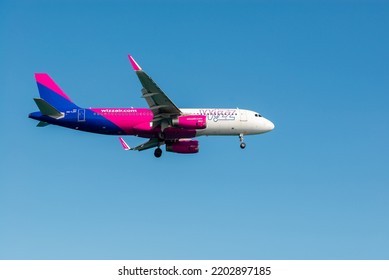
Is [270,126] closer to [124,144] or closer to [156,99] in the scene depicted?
[156,99]

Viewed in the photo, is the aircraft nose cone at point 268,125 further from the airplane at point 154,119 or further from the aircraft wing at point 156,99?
the aircraft wing at point 156,99

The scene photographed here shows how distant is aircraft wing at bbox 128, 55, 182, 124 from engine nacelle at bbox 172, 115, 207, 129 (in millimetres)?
1312

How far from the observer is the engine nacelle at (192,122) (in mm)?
76938

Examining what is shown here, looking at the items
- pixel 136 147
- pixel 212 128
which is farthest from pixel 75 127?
pixel 212 128

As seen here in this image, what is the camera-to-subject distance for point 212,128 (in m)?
80.6

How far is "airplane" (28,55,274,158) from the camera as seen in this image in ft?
255

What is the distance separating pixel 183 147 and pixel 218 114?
220 inches

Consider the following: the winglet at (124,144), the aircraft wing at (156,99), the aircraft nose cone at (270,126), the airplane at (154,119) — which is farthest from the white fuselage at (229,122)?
the winglet at (124,144)

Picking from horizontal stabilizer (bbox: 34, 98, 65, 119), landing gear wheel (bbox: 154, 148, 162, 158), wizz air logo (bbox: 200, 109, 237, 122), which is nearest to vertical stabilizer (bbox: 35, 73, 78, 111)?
horizontal stabilizer (bbox: 34, 98, 65, 119)

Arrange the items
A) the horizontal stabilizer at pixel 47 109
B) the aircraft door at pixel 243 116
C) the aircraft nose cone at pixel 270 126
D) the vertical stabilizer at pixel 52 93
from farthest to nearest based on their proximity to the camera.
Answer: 1. the aircraft nose cone at pixel 270 126
2. the aircraft door at pixel 243 116
3. the vertical stabilizer at pixel 52 93
4. the horizontal stabilizer at pixel 47 109

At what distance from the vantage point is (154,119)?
7925 cm

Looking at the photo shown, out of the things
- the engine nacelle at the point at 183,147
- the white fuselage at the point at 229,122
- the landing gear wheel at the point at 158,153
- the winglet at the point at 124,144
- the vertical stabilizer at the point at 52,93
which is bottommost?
the landing gear wheel at the point at 158,153
